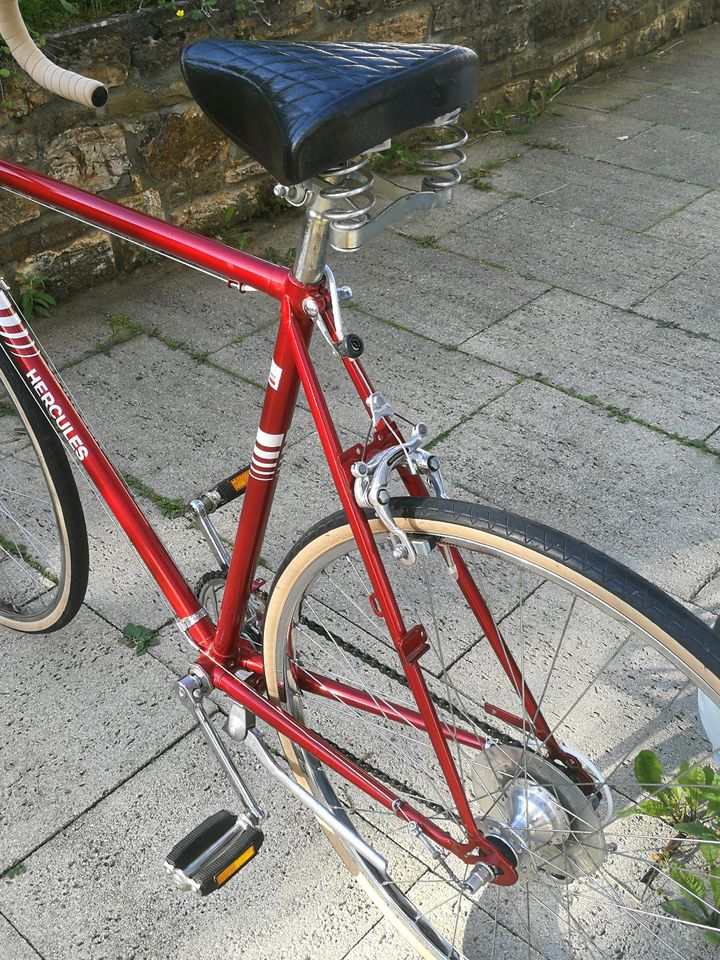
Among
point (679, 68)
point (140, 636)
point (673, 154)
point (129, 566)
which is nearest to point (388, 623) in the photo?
point (140, 636)

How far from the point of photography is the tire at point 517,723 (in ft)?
4.33

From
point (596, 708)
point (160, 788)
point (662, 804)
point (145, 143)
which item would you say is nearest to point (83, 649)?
point (160, 788)

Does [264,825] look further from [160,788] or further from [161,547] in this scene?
[161,547]

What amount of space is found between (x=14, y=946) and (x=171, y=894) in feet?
0.92

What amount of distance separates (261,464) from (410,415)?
153 cm

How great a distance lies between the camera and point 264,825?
6.54 feet

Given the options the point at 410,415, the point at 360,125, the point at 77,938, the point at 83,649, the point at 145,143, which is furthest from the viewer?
the point at 145,143

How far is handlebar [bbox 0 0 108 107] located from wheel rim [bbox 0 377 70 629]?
2.55 ft

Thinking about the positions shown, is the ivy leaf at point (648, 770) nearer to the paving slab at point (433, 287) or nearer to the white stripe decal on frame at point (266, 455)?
the white stripe decal on frame at point (266, 455)

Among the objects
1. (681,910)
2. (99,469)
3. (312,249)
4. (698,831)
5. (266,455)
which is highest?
(312,249)

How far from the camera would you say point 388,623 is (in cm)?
144

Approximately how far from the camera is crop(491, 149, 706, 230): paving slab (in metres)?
4.31

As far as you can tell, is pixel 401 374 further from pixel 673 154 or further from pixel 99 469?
pixel 673 154

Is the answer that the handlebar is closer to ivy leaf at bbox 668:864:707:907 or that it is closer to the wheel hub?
the wheel hub
